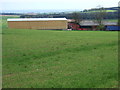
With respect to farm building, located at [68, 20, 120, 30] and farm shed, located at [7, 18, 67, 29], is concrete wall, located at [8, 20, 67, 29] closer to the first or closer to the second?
farm shed, located at [7, 18, 67, 29]

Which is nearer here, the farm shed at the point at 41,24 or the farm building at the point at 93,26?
the farm building at the point at 93,26

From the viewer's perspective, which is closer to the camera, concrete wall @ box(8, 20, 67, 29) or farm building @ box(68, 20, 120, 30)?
farm building @ box(68, 20, 120, 30)

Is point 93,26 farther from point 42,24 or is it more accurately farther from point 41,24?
point 41,24

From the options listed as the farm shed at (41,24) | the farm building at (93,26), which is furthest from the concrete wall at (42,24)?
the farm building at (93,26)

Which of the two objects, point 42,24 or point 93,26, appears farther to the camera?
point 93,26

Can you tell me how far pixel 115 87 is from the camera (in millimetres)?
6305

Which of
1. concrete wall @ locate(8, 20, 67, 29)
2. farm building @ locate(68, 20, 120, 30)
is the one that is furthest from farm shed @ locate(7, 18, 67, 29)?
farm building @ locate(68, 20, 120, 30)

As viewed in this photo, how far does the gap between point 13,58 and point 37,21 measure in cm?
4839

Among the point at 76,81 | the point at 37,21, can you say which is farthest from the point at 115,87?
the point at 37,21

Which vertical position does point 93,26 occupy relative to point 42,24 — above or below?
below

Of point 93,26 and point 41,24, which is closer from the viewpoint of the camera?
point 41,24

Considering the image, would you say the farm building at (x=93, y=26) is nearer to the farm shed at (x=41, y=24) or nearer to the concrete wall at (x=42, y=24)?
A: the concrete wall at (x=42, y=24)

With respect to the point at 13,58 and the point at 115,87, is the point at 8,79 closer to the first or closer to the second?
the point at 115,87

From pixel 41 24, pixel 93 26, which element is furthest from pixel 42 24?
pixel 93 26
